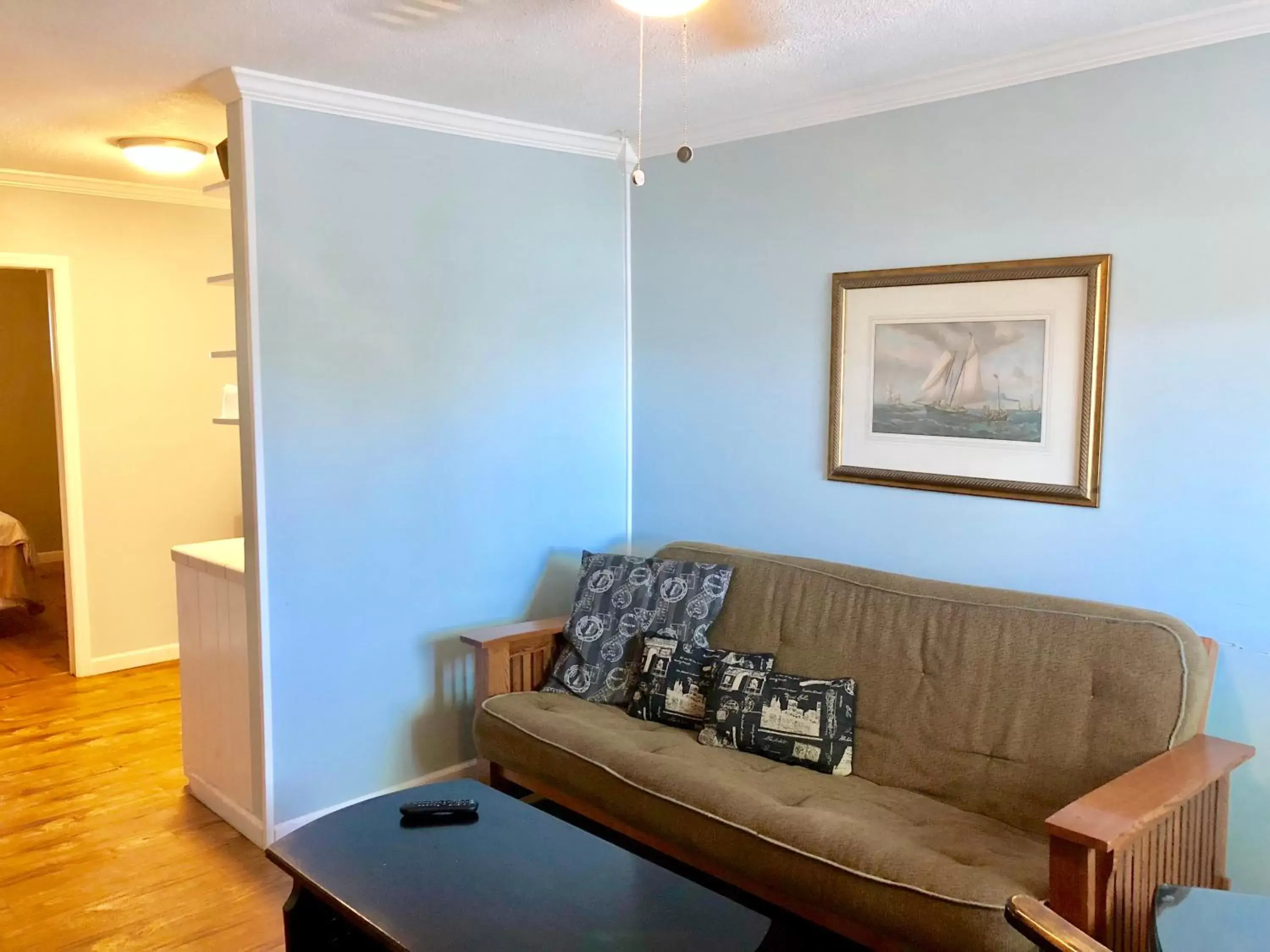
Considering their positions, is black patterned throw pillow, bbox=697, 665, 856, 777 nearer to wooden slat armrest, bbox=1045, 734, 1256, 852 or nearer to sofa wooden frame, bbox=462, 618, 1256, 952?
sofa wooden frame, bbox=462, 618, 1256, 952

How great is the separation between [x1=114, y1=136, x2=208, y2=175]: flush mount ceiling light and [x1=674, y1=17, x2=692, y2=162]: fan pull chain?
1810 millimetres

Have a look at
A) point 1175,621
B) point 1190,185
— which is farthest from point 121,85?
point 1175,621

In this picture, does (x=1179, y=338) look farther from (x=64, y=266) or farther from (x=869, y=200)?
(x=64, y=266)

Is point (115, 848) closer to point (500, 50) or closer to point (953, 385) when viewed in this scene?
point (500, 50)

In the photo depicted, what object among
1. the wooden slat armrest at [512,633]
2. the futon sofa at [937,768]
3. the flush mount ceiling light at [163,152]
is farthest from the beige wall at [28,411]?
the futon sofa at [937,768]

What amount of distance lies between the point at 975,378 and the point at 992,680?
2.81 feet

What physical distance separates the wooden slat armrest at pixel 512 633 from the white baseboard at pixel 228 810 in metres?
0.85

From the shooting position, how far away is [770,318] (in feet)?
11.1

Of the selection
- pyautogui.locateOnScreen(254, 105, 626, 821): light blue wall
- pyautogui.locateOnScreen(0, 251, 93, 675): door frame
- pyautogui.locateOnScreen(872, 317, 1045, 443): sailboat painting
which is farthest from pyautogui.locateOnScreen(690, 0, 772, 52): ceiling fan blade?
pyautogui.locateOnScreen(0, 251, 93, 675): door frame

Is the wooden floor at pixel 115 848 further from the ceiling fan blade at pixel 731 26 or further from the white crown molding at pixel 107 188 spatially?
the ceiling fan blade at pixel 731 26

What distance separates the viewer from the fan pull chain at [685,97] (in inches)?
95.0

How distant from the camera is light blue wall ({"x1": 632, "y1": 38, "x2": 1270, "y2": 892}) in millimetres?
2396

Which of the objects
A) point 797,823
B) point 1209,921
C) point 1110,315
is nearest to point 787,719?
point 797,823

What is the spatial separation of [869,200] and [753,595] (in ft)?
4.18
